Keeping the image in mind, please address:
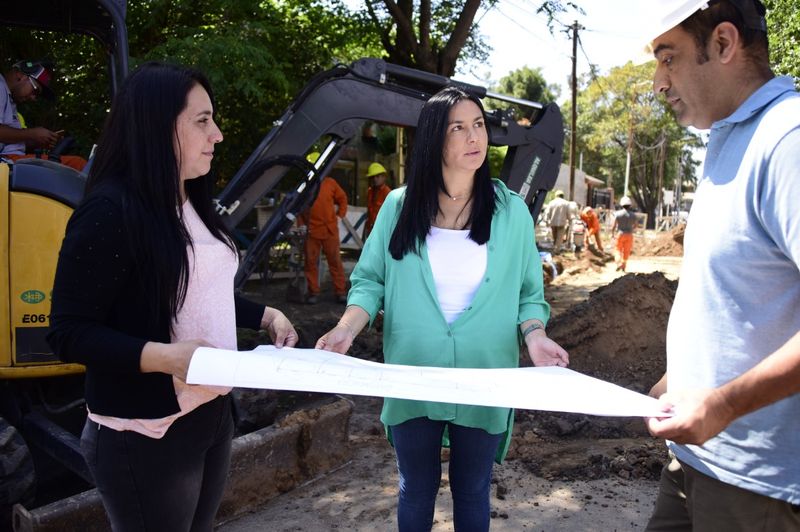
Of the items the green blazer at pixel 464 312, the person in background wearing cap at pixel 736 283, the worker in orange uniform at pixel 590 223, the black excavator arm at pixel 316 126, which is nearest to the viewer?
the person in background wearing cap at pixel 736 283

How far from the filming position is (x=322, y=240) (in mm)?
10430

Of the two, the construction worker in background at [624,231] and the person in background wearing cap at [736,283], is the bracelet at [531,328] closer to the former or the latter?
the person in background wearing cap at [736,283]

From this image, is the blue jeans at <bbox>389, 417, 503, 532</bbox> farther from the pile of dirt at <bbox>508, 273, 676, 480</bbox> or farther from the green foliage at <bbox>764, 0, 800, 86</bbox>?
the green foliage at <bbox>764, 0, 800, 86</bbox>

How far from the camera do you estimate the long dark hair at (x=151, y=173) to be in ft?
5.60

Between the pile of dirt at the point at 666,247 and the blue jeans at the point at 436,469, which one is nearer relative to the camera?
the blue jeans at the point at 436,469

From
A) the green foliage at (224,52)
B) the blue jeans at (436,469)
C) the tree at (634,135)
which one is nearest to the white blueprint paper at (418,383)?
the blue jeans at (436,469)

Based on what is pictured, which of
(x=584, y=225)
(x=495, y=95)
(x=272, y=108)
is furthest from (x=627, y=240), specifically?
(x=495, y=95)

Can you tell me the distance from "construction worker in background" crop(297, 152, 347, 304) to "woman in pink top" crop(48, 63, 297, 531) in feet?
27.4

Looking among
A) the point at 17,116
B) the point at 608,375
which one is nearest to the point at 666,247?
the point at 608,375

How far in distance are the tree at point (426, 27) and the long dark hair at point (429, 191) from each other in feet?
32.3

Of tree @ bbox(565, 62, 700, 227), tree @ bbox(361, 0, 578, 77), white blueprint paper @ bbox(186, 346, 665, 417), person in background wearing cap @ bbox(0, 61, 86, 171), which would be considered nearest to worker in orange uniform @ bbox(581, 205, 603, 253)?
tree @ bbox(361, 0, 578, 77)

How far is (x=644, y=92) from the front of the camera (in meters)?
44.1

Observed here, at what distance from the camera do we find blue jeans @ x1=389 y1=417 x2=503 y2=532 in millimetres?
2361

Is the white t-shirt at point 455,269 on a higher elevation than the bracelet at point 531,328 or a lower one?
higher
